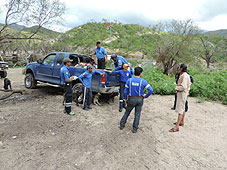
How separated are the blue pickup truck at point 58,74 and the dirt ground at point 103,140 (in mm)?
882

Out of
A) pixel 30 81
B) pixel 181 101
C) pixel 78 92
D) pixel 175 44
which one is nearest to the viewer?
pixel 181 101

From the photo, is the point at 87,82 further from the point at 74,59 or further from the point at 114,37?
the point at 114,37

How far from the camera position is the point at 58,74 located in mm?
6875

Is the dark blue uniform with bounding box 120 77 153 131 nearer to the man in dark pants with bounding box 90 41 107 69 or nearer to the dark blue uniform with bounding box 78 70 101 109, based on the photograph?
the dark blue uniform with bounding box 78 70 101 109

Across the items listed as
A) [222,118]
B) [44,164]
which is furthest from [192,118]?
[44,164]

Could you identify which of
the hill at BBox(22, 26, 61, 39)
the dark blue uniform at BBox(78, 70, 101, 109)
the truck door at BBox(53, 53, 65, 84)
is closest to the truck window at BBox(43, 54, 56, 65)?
the truck door at BBox(53, 53, 65, 84)

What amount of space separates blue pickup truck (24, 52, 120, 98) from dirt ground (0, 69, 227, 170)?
88cm

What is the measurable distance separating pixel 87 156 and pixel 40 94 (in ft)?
17.1

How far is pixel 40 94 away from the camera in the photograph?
7.48m

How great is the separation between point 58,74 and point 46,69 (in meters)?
0.85

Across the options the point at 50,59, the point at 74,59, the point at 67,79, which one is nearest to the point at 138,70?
the point at 67,79

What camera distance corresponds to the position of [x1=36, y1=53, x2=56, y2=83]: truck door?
7176 millimetres

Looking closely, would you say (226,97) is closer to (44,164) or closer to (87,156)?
(87,156)

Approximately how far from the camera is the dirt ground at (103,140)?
10.1ft
